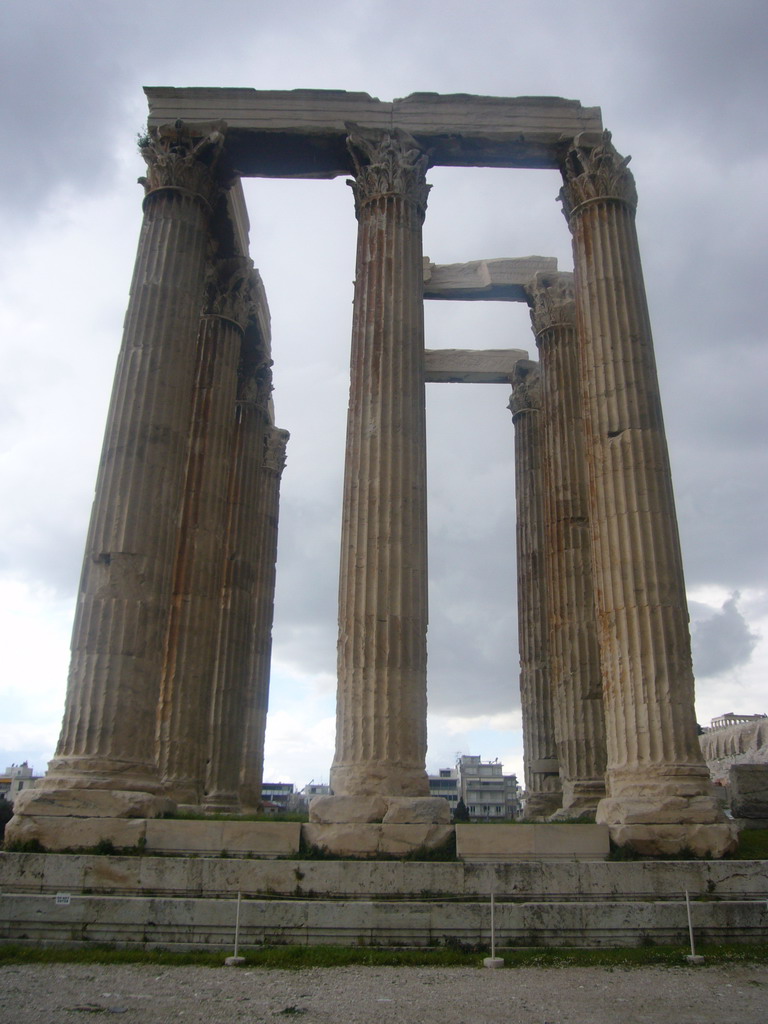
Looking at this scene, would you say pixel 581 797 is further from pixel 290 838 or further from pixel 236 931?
pixel 236 931

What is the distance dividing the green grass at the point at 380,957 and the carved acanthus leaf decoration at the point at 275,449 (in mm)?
21180

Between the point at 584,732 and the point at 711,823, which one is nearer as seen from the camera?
the point at 711,823

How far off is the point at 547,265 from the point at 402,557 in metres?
15.8

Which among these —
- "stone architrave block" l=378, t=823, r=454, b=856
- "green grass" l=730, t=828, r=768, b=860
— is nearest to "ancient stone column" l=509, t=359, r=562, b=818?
"green grass" l=730, t=828, r=768, b=860

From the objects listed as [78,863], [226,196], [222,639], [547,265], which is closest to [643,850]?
[78,863]

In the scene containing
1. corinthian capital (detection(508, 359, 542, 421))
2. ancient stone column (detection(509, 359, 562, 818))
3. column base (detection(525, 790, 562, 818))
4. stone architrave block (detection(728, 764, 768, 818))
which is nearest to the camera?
stone architrave block (detection(728, 764, 768, 818))

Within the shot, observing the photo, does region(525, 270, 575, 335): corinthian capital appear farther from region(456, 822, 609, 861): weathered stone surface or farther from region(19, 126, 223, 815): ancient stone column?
region(456, 822, 609, 861): weathered stone surface

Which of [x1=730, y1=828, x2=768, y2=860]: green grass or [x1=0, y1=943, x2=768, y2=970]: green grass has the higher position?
[x1=730, y1=828, x2=768, y2=860]: green grass

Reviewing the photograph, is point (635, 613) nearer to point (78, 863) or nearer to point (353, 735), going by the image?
point (353, 735)

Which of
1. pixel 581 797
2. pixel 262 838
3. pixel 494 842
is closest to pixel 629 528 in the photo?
pixel 494 842

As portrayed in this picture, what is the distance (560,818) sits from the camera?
19.4 m

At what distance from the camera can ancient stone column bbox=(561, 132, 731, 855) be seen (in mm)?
13820

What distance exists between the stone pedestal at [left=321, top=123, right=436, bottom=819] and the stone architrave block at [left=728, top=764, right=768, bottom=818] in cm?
861

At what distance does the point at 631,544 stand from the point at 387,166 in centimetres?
1031
